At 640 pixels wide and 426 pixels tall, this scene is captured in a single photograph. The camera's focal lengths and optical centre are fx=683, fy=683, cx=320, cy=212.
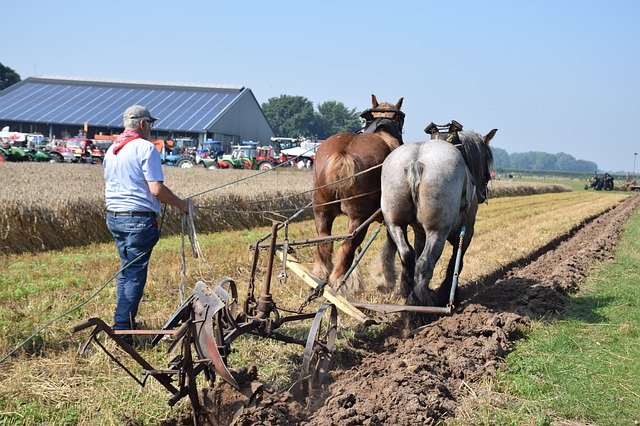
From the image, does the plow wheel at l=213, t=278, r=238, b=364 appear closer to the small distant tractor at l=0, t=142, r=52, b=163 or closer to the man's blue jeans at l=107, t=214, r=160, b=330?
the man's blue jeans at l=107, t=214, r=160, b=330

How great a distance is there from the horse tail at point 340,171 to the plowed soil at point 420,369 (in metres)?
1.67

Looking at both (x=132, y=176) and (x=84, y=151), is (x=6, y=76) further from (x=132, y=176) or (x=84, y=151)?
(x=132, y=176)

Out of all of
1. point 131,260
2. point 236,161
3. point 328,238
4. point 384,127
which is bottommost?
point 131,260

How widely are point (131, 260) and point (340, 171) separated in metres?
2.78

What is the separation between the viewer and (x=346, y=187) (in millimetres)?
7602

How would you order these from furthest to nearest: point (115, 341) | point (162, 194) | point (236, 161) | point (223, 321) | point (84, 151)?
point (236, 161)
point (84, 151)
point (162, 194)
point (223, 321)
point (115, 341)

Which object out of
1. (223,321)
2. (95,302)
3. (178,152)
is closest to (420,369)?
(223,321)

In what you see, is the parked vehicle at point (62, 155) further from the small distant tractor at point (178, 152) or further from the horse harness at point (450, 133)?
the horse harness at point (450, 133)

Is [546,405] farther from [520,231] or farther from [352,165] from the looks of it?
[520,231]

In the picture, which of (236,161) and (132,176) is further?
(236,161)

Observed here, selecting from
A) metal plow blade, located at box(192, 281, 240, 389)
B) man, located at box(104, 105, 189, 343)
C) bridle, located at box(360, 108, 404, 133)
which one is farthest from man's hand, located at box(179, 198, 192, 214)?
bridle, located at box(360, 108, 404, 133)

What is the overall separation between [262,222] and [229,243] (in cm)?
443

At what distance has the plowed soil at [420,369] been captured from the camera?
14.2 feet

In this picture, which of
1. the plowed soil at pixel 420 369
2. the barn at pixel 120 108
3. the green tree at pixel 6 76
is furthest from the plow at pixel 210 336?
the green tree at pixel 6 76
